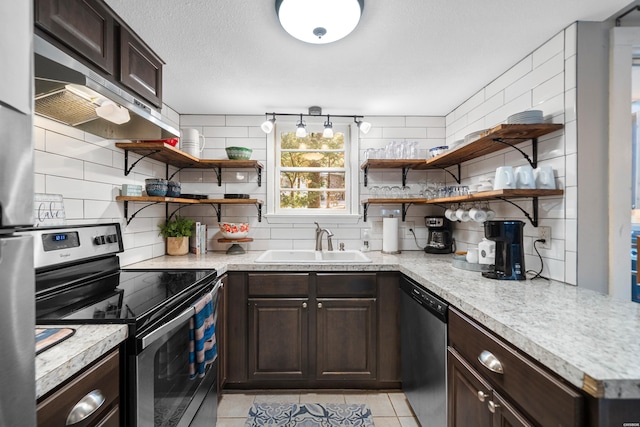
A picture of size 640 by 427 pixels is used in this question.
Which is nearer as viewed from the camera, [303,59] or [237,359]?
[303,59]

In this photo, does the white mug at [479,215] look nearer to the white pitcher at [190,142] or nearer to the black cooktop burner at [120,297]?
the black cooktop burner at [120,297]

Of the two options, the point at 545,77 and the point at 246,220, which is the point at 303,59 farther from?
the point at 246,220

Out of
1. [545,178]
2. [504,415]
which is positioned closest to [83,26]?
[504,415]

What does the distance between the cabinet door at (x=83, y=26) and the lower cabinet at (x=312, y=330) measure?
1427mm

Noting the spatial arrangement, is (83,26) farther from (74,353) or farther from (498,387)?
(498,387)

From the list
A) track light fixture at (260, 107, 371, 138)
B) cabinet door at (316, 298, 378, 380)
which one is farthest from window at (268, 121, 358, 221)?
cabinet door at (316, 298, 378, 380)

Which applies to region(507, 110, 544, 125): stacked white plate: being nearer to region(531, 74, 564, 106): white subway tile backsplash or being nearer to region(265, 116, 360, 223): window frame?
region(531, 74, 564, 106): white subway tile backsplash

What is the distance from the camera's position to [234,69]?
1918mm

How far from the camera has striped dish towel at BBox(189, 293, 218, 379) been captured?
142cm

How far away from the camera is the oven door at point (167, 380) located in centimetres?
100

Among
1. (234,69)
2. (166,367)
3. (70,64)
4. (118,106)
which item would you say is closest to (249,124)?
(234,69)

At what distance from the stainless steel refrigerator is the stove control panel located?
100 cm

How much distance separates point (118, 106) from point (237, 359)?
1.72m

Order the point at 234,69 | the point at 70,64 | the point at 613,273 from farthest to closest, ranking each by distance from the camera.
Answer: the point at 234,69 < the point at 613,273 < the point at 70,64
